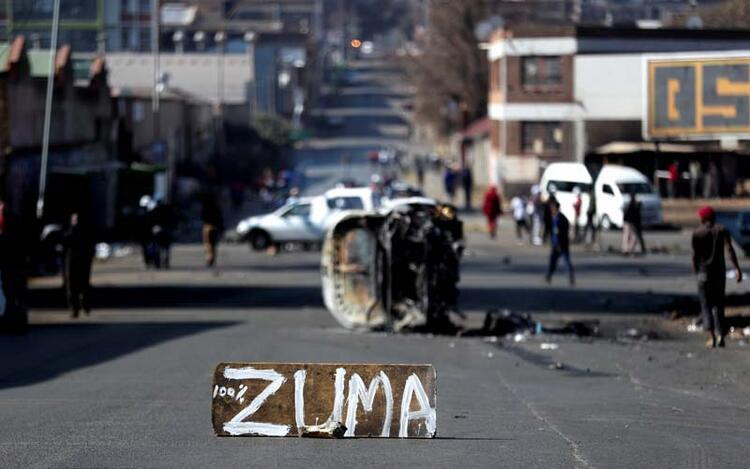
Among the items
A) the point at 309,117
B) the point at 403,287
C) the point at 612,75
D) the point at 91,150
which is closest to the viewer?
the point at 403,287

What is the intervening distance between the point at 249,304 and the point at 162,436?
1490cm

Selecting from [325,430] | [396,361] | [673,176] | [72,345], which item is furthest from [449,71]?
[325,430]

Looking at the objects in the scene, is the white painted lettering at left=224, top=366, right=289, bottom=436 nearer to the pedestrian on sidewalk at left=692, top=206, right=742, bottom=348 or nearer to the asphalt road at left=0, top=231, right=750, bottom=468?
the asphalt road at left=0, top=231, right=750, bottom=468

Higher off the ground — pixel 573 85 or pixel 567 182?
pixel 573 85

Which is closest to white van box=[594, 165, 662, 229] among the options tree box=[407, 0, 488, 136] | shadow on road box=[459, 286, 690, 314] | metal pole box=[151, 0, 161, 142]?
shadow on road box=[459, 286, 690, 314]

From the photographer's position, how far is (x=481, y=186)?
53.8 m

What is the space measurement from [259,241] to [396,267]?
19996 mm

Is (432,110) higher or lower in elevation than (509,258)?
higher

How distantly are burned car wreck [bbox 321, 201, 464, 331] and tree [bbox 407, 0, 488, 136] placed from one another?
4620cm

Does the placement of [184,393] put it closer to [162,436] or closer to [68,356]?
[162,436]

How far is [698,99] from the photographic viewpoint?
A: 55.5 feet

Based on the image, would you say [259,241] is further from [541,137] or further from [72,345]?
[72,345]

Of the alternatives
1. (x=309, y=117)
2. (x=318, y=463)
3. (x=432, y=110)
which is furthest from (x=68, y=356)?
(x=309, y=117)

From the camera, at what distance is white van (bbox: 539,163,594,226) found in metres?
15.4
